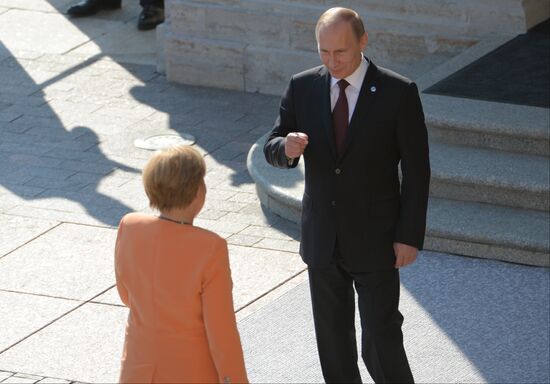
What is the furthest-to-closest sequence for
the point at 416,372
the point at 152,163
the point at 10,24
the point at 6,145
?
the point at 10,24
the point at 6,145
the point at 416,372
the point at 152,163

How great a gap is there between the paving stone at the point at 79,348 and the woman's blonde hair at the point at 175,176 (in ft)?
8.30

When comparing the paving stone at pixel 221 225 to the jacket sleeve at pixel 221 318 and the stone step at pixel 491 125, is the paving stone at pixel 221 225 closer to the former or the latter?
the stone step at pixel 491 125

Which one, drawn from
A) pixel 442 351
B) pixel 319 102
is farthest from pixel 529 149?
pixel 319 102

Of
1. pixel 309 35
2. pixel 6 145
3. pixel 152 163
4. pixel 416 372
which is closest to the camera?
pixel 152 163

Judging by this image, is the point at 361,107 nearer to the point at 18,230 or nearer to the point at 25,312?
the point at 25,312

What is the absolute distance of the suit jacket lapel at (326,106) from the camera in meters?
5.43

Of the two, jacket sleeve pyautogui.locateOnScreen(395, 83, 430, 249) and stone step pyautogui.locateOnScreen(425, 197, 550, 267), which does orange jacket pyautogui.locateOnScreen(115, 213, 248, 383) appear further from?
stone step pyautogui.locateOnScreen(425, 197, 550, 267)

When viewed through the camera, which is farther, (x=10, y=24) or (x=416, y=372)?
(x=10, y=24)

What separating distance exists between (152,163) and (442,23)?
6.99 m

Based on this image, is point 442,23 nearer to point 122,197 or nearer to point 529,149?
point 529,149

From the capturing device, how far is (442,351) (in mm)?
6895

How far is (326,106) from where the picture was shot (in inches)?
214

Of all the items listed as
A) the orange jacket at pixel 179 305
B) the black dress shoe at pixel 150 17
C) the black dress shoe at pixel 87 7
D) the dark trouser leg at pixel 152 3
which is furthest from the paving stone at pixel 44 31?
the orange jacket at pixel 179 305

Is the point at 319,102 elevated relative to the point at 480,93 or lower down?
elevated
